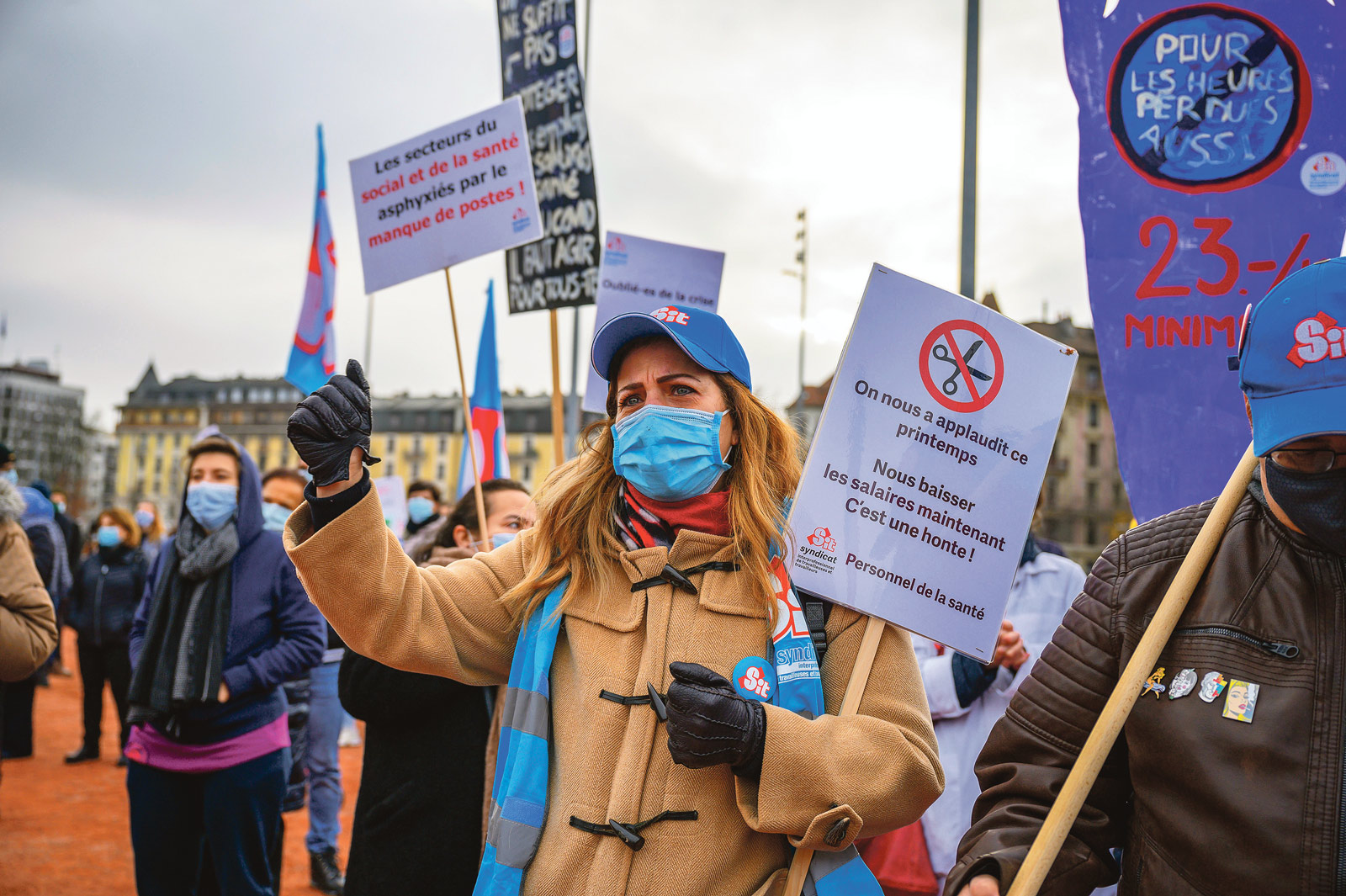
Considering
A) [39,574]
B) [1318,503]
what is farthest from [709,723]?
[39,574]

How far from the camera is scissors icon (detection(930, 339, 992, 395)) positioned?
7.45 ft

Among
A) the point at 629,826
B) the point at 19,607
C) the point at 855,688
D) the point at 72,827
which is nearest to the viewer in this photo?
the point at 629,826

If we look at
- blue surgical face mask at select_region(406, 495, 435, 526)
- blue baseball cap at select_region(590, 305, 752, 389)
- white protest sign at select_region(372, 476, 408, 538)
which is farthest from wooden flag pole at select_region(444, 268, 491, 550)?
white protest sign at select_region(372, 476, 408, 538)

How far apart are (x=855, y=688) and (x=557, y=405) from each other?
2.61 m

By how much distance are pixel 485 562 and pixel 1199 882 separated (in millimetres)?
1547

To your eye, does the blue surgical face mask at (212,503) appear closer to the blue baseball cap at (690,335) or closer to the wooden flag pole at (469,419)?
the wooden flag pole at (469,419)

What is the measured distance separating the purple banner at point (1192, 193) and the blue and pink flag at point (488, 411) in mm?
4036

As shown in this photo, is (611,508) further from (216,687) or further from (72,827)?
(72,827)

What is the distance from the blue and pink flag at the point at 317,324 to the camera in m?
6.86

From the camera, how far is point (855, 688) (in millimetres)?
2066

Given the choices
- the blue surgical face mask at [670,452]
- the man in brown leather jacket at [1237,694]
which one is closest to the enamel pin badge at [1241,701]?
the man in brown leather jacket at [1237,694]

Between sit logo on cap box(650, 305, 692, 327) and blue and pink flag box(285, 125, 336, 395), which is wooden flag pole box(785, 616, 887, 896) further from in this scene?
blue and pink flag box(285, 125, 336, 395)

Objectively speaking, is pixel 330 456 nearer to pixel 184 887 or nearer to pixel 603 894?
pixel 603 894

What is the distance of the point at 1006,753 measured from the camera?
75.9 inches
